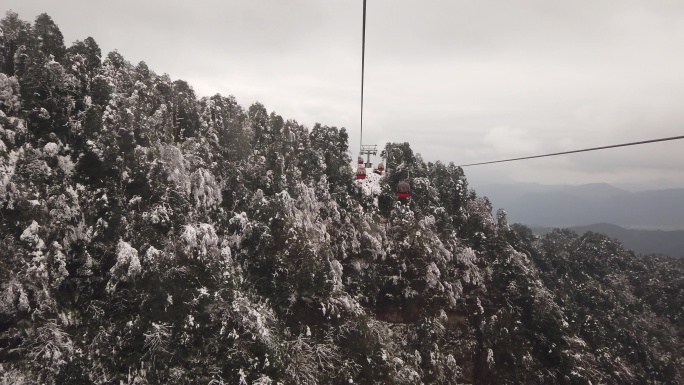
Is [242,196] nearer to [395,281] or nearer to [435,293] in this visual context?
[395,281]

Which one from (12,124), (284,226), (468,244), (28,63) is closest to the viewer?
(12,124)

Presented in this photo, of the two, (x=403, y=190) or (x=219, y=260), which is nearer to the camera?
(x=403, y=190)

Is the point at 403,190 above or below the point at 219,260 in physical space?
above

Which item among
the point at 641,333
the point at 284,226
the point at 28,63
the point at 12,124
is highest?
the point at 28,63

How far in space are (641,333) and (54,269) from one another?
79496 mm

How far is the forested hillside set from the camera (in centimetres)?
2128

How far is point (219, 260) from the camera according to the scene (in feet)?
87.7

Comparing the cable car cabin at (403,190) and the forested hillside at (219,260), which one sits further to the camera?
the cable car cabin at (403,190)

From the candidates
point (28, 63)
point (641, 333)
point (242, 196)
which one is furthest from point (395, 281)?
point (641, 333)

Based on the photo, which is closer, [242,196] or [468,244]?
[242,196]

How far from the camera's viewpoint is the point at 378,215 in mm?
46844

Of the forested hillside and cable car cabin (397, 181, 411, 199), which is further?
cable car cabin (397, 181, 411, 199)

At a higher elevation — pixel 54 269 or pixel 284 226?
pixel 284 226

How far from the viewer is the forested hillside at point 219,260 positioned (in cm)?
2128
